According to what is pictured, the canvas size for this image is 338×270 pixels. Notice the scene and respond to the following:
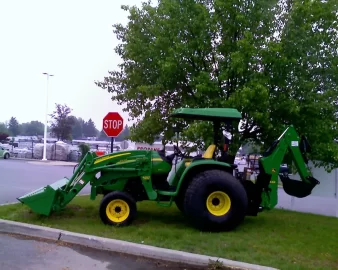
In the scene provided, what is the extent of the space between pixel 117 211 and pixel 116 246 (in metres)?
1.49

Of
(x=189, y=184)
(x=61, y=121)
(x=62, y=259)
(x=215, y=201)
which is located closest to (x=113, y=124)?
(x=189, y=184)

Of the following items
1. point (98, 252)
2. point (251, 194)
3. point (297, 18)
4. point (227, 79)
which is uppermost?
point (297, 18)

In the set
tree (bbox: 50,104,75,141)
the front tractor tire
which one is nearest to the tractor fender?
the front tractor tire

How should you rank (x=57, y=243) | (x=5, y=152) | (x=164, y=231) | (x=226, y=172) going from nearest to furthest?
(x=57, y=243)
(x=164, y=231)
(x=226, y=172)
(x=5, y=152)

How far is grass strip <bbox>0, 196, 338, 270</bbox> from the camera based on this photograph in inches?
264

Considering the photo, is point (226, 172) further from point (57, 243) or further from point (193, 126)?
point (57, 243)

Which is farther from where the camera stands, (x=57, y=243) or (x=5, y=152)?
(x=5, y=152)

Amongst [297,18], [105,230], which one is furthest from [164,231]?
[297,18]

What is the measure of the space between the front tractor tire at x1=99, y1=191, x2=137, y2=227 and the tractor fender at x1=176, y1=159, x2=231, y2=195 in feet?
3.20

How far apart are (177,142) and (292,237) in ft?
13.2

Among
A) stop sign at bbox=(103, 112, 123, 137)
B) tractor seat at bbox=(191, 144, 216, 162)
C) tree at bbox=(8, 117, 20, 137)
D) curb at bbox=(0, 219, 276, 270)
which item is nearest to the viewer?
curb at bbox=(0, 219, 276, 270)

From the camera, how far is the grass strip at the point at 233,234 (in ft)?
22.0

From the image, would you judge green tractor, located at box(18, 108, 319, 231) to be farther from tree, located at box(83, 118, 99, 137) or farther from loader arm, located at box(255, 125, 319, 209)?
tree, located at box(83, 118, 99, 137)

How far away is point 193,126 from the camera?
31.4 feet
